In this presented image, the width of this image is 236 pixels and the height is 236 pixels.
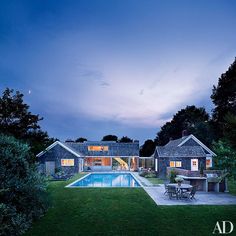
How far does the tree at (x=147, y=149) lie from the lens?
63438 millimetres

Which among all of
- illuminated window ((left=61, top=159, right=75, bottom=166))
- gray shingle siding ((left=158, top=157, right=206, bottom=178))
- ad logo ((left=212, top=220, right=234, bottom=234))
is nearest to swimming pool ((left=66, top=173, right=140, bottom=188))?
gray shingle siding ((left=158, top=157, right=206, bottom=178))

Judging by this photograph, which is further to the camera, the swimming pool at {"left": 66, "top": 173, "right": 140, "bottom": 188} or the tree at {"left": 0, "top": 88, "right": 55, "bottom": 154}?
the swimming pool at {"left": 66, "top": 173, "right": 140, "bottom": 188}

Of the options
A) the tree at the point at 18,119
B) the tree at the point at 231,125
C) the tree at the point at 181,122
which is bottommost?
the tree at the point at 231,125

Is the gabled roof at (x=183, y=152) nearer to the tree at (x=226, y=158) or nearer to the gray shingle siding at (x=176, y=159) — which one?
the gray shingle siding at (x=176, y=159)

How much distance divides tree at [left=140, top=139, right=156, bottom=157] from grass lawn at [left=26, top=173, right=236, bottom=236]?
4825 cm

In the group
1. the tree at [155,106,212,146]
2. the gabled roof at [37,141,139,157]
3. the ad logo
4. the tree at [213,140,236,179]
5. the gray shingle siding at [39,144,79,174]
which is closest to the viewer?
the ad logo

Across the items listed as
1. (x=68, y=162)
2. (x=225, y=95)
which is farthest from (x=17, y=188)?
(x=225, y=95)

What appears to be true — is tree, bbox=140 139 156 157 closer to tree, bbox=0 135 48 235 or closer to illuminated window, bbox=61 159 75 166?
illuminated window, bbox=61 159 75 166

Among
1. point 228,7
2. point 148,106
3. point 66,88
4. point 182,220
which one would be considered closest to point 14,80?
point 66,88

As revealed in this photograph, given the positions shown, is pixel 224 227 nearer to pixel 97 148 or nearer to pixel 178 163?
pixel 178 163

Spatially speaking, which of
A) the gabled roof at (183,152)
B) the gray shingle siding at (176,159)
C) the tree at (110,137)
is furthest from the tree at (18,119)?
the tree at (110,137)

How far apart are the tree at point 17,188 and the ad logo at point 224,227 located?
6.88m

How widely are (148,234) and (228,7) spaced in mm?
17257

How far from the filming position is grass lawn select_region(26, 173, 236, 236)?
973 centimetres
